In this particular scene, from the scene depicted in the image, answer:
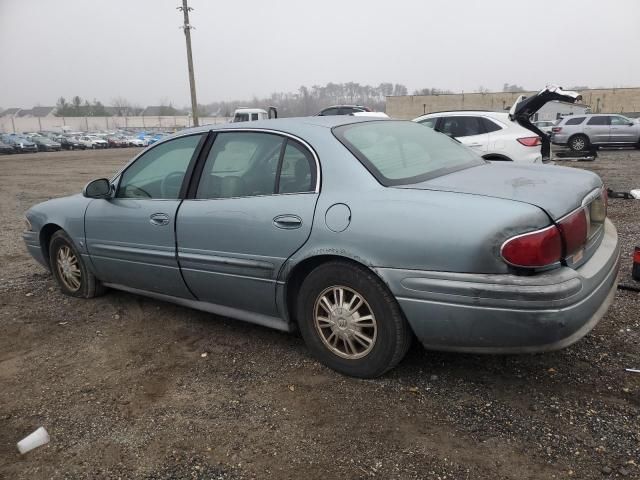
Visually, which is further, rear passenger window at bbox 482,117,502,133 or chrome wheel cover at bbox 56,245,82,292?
rear passenger window at bbox 482,117,502,133

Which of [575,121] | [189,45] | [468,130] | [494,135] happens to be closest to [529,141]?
[494,135]

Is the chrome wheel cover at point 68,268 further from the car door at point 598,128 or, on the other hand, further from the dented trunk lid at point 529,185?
the car door at point 598,128

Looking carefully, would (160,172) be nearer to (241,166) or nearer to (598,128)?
(241,166)


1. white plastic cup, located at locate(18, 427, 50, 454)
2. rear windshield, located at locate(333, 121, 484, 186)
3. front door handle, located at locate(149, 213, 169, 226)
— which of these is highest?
rear windshield, located at locate(333, 121, 484, 186)

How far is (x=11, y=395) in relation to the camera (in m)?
3.02

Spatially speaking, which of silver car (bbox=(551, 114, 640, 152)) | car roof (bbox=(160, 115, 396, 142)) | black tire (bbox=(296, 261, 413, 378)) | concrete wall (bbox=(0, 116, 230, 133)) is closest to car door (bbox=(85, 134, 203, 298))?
car roof (bbox=(160, 115, 396, 142))

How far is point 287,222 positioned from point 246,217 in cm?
32

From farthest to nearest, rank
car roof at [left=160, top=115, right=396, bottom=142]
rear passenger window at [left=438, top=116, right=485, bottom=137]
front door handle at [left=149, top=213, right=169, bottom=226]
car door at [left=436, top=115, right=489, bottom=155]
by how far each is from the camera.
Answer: rear passenger window at [left=438, top=116, right=485, bottom=137] → car door at [left=436, top=115, right=489, bottom=155] → front door handle at [left=149, top=213, right=169, bottom=226] → car roof at [left=160, top=115, right=396, bottom=142]

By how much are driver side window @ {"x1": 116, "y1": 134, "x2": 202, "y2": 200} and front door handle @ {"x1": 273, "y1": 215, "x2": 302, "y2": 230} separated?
0.99m

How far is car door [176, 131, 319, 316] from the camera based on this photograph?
3.00 m

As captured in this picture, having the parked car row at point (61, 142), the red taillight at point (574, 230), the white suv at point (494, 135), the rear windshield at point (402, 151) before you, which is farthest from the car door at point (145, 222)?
the parked car row at point (61, 142)

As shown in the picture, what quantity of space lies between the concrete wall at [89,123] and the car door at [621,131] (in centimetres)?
6290

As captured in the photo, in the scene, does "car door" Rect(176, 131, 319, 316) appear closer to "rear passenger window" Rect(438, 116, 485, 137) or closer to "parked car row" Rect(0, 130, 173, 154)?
"rear passenger window" Rect(438, 116, 485, 137)

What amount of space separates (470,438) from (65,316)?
334 centimetres
